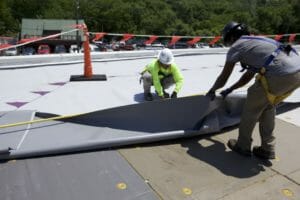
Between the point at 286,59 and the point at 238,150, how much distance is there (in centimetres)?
88

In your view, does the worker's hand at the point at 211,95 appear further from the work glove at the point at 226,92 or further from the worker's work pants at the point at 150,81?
the worker's work pants at the point at 150,81

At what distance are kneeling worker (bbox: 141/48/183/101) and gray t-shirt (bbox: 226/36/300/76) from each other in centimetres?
131

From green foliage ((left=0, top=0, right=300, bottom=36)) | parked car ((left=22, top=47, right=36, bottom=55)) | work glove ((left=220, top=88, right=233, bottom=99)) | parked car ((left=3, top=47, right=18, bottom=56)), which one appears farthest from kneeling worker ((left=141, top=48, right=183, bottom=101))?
green foliage ((left=0, top=0, right=300, bottom=36))

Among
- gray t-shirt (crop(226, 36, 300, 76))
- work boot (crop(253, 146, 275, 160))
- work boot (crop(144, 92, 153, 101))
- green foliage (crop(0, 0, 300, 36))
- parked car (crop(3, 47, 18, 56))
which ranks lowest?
parked car (crop(3, 47, 18, 56))

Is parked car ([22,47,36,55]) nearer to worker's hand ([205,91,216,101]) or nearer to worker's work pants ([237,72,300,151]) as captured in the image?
worker's hand ([205,91,216,101])

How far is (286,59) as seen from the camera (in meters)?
2.62

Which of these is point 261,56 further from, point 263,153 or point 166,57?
point 166,57

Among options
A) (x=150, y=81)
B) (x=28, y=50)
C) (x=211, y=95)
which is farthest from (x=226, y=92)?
(x=28, y=50)

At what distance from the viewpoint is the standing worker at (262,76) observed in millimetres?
2609

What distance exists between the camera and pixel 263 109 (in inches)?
109

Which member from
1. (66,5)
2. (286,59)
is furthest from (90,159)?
(66,5)

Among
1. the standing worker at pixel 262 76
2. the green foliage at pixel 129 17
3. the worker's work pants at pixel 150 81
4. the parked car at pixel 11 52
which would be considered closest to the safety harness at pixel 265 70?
the standing worker at pixel 262 76

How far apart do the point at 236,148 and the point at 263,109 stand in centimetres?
43

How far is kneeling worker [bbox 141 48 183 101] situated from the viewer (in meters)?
3.96
